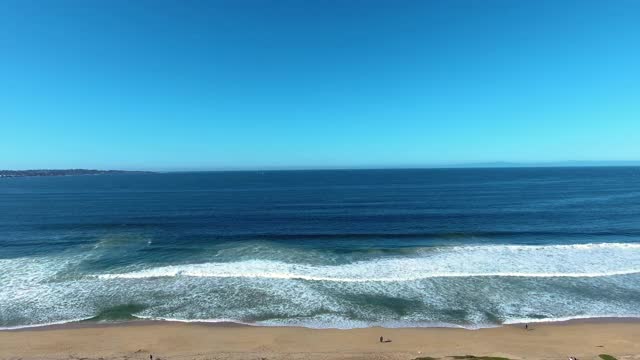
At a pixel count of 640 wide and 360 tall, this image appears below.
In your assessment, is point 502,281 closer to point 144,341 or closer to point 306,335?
point 306,335

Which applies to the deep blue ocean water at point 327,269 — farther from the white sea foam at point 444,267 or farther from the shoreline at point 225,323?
the shoreline at point 225,323

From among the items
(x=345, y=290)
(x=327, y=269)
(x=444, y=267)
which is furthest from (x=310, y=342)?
(x=444, y=267)

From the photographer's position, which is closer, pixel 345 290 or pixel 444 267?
pixel 345 290

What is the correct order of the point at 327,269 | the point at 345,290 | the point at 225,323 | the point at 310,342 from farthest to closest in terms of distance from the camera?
the point at 327,269 → the point at 345,290 → the point at 225,323 → the point at 310,342

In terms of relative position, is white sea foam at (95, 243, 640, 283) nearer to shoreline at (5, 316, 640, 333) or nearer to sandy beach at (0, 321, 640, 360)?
shoreline at (5, 316, 640, 333)

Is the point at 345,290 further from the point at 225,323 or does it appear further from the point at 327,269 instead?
the point at 225,323

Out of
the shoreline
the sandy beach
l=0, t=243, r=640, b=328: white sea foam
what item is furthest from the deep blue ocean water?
the sandy beach

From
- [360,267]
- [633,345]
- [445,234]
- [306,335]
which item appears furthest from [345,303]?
[445,234]
